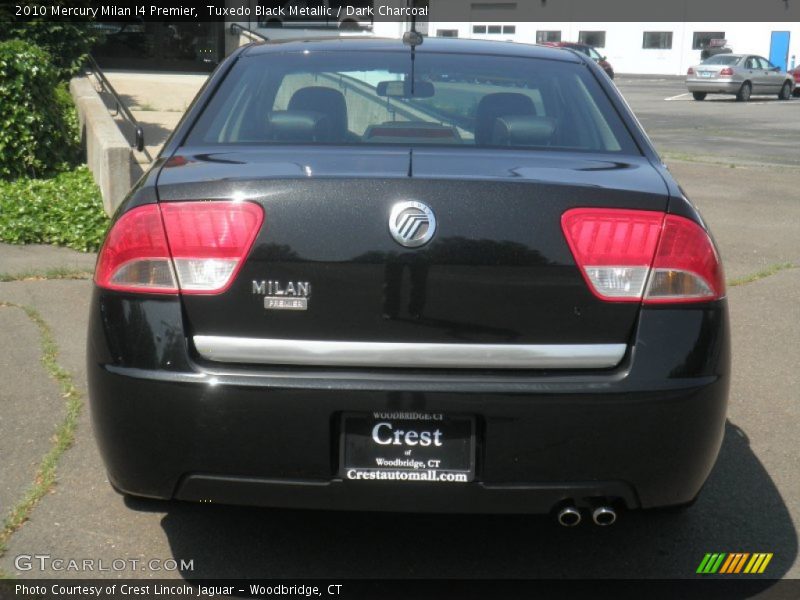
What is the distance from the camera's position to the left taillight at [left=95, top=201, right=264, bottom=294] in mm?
2932

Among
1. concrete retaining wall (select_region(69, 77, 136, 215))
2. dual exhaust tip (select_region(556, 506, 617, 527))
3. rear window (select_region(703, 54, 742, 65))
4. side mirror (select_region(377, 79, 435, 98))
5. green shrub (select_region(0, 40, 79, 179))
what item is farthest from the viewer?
rear window (select_region(703, 54, 742, 65))

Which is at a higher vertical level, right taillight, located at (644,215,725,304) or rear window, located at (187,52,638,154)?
rear window, located at (187,52,638,154)

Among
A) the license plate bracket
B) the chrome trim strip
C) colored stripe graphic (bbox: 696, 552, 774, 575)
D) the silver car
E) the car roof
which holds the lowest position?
the silver car

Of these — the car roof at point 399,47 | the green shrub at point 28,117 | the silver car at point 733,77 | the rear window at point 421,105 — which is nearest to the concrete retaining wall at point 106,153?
the green shrub at point 28,117

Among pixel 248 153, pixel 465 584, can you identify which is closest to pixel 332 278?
pixel 248 153

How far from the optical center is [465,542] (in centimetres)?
369

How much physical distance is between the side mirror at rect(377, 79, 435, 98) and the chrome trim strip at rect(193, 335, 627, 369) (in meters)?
1.44

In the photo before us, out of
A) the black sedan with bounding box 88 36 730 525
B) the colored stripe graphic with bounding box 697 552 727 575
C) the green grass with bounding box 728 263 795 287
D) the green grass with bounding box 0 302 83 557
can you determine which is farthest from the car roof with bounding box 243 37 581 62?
the green grass with bounding box 728 263 795 287

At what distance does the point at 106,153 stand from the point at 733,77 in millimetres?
30409

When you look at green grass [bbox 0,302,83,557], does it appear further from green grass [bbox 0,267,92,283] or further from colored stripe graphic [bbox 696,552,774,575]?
colored stripe graphic [bbox 696,552,774,575]

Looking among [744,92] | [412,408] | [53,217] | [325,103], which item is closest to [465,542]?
[412,408]

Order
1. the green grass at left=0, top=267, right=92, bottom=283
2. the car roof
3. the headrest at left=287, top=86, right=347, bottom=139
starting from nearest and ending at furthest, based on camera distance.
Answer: the headrest at left=287, top=86, right=347, bottom=139 < the car roof < the green grass at left=0, top=267, right=92, bottom=283

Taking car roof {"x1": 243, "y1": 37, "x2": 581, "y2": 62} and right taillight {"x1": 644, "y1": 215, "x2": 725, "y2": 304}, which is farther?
car roof {"x1": 243, "y1": 37, "x2": 581, "y2": 62}

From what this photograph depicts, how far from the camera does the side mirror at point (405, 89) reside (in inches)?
159
